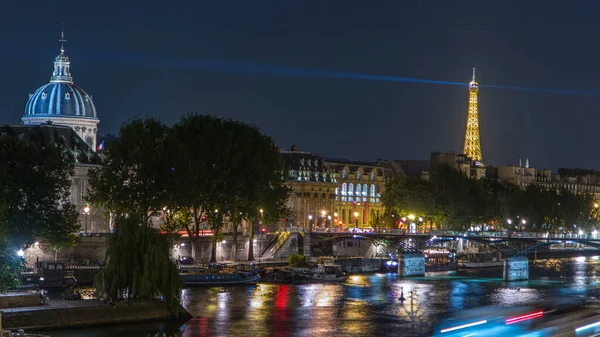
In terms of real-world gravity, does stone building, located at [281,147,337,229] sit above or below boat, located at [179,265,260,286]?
above

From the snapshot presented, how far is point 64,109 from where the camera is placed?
15425 cm

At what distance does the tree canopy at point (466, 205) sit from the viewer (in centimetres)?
14488

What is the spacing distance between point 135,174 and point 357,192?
70.2m

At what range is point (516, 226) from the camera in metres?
177

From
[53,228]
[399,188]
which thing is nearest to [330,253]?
[399,188]

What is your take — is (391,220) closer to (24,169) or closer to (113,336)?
(24,169)

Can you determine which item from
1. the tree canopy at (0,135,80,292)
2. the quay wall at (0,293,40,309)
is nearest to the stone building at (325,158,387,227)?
the tree canopy at (0,135,80,292)

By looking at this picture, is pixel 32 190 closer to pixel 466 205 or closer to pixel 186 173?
pixel 186 173

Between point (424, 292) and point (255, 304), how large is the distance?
16.5m

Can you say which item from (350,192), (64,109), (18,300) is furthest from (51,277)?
(350,192)

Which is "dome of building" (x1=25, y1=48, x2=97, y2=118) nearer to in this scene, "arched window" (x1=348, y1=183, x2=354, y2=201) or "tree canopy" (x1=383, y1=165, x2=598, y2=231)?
"arched window" (x1=348, y1=183, x2=354, y2=201)

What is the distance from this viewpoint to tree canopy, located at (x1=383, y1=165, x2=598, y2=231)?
14488 cm

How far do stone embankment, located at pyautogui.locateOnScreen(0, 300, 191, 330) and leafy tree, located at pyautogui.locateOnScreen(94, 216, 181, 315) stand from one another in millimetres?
660

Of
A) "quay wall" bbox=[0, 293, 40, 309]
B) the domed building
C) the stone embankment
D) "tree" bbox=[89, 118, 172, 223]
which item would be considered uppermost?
the domed building
